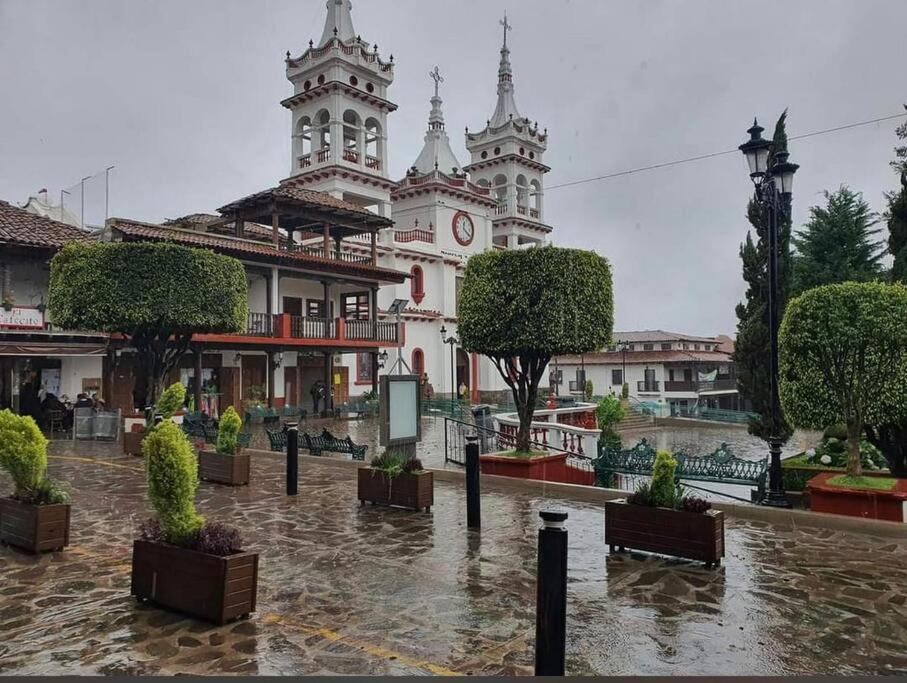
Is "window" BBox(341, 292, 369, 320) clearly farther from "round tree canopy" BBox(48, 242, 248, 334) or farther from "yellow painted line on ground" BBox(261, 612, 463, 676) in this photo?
"yellow painted line on ground" BBox(261, 612, 463, 676)

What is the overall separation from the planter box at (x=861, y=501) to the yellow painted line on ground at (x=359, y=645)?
6.43 metres

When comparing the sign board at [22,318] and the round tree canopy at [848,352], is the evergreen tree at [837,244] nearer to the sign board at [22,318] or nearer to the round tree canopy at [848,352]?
the round tree canopy at [848,352]

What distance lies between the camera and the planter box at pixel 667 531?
6.66 m

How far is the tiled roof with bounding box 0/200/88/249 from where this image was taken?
67.8ft

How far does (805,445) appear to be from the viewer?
23188 mm

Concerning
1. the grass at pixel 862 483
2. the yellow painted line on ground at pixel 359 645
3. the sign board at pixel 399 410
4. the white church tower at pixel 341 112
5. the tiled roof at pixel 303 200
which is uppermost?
the white church tower at pixel 341 112

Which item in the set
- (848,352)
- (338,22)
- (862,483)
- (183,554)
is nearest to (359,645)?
(183,554)

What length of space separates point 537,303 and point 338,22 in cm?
3015

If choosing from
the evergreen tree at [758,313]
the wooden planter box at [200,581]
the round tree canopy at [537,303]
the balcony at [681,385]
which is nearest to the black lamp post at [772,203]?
the round tree canopy at [537,303]

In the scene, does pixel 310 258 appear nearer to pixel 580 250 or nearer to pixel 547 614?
pixel 580 250

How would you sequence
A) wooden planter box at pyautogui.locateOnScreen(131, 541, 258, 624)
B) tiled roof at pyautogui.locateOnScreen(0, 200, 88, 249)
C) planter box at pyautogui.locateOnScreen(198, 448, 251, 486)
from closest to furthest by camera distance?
wooden planter box at pyautogui.locateOnScreen(131, 541, 258, 624), planter box at pyautogui.locateOnScreen(198, 448, 251, 486), tiled roof at pyautogui.locateOnScreen(0, 200, 88, 249)

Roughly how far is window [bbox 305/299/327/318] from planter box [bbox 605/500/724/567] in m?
25.1

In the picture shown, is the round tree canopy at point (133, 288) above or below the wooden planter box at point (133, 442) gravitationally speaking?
above

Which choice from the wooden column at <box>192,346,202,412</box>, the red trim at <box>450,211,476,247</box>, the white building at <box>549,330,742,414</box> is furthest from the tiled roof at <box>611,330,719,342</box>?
the wooden column at <box>192,346,202,412</box>
